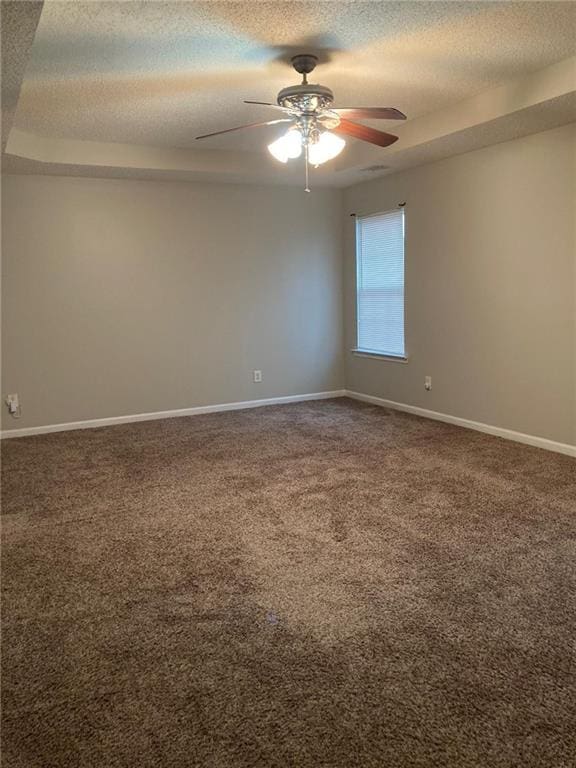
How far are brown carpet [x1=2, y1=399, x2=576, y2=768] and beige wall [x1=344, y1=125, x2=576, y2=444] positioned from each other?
2.24ft

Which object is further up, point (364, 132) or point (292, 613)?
point (364, 132)

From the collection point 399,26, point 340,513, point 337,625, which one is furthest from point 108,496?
point 399,26

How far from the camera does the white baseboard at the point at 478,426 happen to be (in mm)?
4430

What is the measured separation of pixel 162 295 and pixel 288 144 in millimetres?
2597

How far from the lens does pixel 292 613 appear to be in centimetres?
237

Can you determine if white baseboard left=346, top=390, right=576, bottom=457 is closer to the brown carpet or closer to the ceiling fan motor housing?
the brown carpet

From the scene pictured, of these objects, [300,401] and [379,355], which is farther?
[300,401]

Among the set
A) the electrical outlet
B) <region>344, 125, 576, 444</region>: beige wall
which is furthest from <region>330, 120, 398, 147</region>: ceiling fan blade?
the electrical outlet

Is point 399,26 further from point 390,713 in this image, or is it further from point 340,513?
point 390,713

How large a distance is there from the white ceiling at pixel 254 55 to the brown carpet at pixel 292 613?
237 cm

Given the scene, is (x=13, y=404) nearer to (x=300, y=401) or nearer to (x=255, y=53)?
(x=300, y=401)

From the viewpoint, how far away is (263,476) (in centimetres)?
410

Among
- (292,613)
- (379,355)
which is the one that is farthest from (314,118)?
(379,355)

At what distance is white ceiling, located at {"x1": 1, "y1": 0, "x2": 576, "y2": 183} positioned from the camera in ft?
9.06
